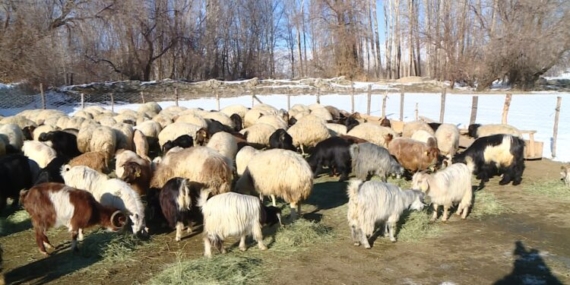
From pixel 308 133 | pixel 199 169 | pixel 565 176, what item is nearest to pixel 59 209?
pixel 199 169

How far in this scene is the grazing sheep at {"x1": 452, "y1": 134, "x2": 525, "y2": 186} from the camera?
9.21m

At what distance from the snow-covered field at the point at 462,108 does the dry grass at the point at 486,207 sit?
4880 mm

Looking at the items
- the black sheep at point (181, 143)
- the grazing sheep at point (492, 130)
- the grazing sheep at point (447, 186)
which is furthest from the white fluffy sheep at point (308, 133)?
the grazing sheep at point (447, 186)

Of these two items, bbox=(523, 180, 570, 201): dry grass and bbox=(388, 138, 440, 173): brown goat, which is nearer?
bbox=(523, 180, 570, 201): dry grass

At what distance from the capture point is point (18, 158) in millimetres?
8133

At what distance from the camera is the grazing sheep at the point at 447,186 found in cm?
694

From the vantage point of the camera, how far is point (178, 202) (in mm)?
6406

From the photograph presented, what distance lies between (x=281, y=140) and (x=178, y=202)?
4930 millimetres

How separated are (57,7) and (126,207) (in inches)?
A: 1381

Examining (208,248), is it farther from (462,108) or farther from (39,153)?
(462,108)

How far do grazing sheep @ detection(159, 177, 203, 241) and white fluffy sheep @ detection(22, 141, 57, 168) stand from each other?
167 inches

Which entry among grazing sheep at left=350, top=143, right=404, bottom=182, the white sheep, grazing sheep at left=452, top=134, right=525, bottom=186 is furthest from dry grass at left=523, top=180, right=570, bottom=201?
the white sheep

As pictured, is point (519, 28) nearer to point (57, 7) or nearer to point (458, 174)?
point (458, 174)

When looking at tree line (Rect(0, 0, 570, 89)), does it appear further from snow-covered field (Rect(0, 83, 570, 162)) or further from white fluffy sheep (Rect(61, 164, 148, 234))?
white fluffy sheep (Rect(61, 164, 148, 234))
